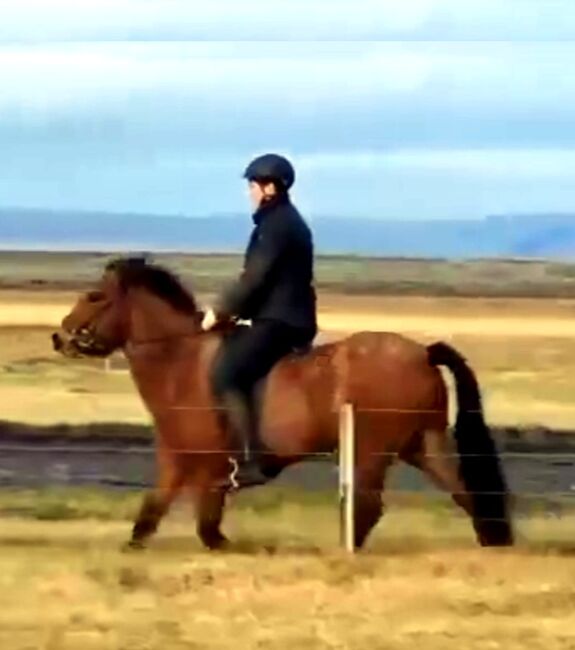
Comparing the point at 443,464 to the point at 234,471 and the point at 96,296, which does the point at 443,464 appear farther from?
the point at 96,296

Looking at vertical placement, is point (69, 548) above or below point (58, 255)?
above

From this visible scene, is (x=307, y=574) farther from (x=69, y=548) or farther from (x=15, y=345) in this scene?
(x=15, y=345)

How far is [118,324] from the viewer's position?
1237 cm

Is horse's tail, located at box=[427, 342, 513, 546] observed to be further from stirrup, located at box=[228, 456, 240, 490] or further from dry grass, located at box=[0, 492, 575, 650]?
stirrup, located at box=[228, 456, 240, 490]

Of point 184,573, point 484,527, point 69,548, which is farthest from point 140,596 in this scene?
point 484,527

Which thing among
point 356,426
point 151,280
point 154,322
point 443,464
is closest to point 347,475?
point 356,426

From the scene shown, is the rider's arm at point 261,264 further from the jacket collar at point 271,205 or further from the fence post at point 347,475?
the fence post at point 347,475

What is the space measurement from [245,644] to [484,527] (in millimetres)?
2974

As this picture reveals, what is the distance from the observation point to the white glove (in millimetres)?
12000

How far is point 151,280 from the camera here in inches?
486

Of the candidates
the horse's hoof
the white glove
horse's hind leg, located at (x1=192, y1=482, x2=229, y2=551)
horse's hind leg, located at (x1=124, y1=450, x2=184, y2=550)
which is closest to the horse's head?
the white glove

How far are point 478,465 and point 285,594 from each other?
201 centimetres

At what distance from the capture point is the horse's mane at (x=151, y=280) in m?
12.4

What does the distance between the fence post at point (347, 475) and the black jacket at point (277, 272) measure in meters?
0.56
